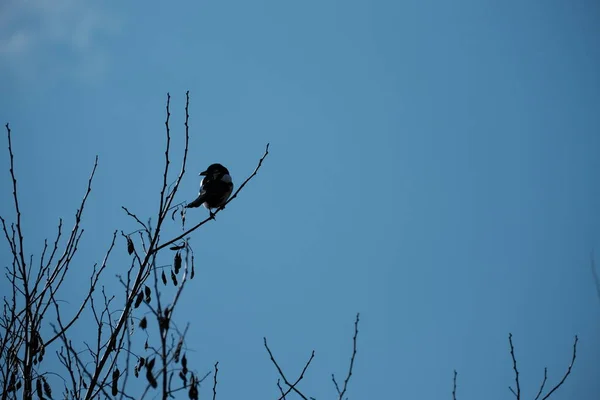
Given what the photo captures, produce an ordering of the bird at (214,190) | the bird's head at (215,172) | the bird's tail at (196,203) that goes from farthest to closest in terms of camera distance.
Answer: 1. the bird's head at (215,172)
2. the bird at (214,190)
3. the bird's tail at (196,203)

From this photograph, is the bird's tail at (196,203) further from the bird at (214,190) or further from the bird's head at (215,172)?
the bird's head at (215,172)

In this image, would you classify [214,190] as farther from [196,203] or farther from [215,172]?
[215,172]

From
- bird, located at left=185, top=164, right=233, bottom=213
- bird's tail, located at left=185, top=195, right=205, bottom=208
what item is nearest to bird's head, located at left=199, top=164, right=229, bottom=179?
bird, located at left=185, top=164, right=233, bottom=213

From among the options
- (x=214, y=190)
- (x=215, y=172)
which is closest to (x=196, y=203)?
(x=214, y=190)

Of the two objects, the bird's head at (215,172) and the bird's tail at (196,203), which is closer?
the bird's tail at (196,203)

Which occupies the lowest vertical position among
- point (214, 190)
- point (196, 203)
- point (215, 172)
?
point (196, 203)

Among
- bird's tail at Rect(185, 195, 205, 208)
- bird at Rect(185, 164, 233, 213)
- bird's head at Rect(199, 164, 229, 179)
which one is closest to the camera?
bird's tail at Rect(185, 195, 205, 208)

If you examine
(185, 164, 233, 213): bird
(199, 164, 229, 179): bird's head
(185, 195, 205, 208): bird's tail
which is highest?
(199, 164, 229, 179): bird's head

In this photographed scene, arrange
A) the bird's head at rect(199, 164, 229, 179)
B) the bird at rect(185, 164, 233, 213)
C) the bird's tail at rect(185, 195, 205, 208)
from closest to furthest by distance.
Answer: the bird's tail at rect(185, 195, 205, 208) < the bird at rect(185, 164, 233, 213) < the bird's head at rect(199, 164, 229, 179)

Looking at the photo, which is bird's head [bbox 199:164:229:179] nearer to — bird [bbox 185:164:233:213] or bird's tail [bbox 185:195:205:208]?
bird [bbox 185:164:233:213]

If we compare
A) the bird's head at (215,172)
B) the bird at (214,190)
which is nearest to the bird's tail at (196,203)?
the bird at (214,190)

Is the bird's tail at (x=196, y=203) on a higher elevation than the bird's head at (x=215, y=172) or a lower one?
lower

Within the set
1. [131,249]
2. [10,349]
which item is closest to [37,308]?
[10,349]

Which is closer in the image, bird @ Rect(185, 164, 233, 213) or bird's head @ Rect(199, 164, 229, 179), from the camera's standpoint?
bird @ Rect(185, 164, 233, 213)
